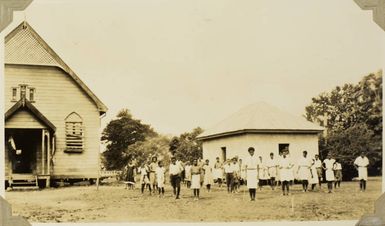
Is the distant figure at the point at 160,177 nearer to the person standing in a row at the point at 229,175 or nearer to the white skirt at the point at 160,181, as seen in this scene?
the white skirt at the point at 160,181

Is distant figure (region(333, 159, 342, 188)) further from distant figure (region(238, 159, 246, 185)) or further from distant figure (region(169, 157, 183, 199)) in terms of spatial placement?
distant figure (region(169, 157, 183, 199))

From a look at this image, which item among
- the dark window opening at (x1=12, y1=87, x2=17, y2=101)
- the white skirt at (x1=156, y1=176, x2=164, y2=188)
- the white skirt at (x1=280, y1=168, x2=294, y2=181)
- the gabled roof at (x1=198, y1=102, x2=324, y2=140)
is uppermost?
the dark window opening at (x1=12, y1=87, x2=17, y2=101)

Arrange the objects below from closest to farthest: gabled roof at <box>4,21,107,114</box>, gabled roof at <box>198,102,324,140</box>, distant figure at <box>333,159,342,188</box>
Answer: gabled roof at <box>4,21,107,114</box> < gabled roof at <box>198,102,324,140</box> < distant figure at <box>333,159,342,188</box>

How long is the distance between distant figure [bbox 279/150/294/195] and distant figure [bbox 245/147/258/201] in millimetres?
239

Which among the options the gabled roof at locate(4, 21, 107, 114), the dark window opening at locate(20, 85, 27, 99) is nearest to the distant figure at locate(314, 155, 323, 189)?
the gabled roof at locate(4, 21, 107, 114)

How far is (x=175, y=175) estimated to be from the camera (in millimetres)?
5785

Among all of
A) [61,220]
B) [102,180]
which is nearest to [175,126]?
[102,180]

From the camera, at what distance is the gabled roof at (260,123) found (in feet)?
18.6

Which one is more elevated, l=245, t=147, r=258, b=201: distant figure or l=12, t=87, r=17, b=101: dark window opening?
l=12, t=87, r=17, b=101: dark window opening

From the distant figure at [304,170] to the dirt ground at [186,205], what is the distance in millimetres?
81

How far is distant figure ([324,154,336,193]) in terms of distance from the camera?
5.78 m

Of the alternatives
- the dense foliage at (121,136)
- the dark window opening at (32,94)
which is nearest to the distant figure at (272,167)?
the dense foliage at (121,136)

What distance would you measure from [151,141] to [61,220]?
106 centimetres

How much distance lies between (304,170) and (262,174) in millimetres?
395
